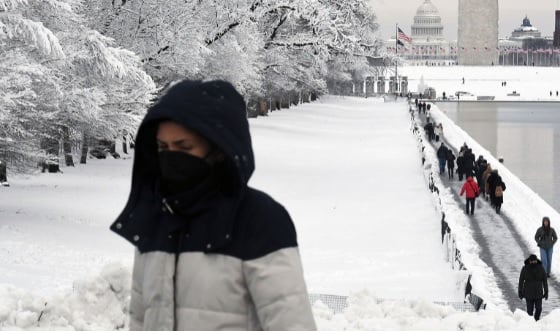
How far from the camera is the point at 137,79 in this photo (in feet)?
61.0

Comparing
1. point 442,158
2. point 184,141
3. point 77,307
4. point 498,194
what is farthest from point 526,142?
point 184,141

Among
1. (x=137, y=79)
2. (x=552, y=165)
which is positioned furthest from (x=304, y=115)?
(x=137, y=79)

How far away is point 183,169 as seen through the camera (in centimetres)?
353

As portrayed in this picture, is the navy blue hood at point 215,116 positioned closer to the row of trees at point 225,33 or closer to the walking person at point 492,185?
the row of trees at point 225,33

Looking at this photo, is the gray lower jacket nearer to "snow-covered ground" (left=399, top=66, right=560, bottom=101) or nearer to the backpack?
the backpack

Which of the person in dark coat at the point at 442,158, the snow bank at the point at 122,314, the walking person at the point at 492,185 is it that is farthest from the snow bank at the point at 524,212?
the snow bank at the point at 122,314

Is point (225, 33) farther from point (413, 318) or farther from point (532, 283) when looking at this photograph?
point (413, 318)

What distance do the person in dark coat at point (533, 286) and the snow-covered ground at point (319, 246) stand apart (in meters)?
0.48

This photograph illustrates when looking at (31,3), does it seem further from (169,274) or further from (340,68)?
(340,68)

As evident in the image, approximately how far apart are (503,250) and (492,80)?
134 meters

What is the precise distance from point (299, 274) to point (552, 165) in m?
36.8

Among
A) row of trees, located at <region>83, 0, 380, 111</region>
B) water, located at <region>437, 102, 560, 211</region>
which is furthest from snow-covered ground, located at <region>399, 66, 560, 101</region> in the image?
row of trees, located at <region>83, 0, 380, 111</region>

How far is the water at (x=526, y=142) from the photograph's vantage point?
3391 cm

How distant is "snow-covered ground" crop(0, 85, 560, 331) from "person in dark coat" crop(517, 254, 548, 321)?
478 millimetres
